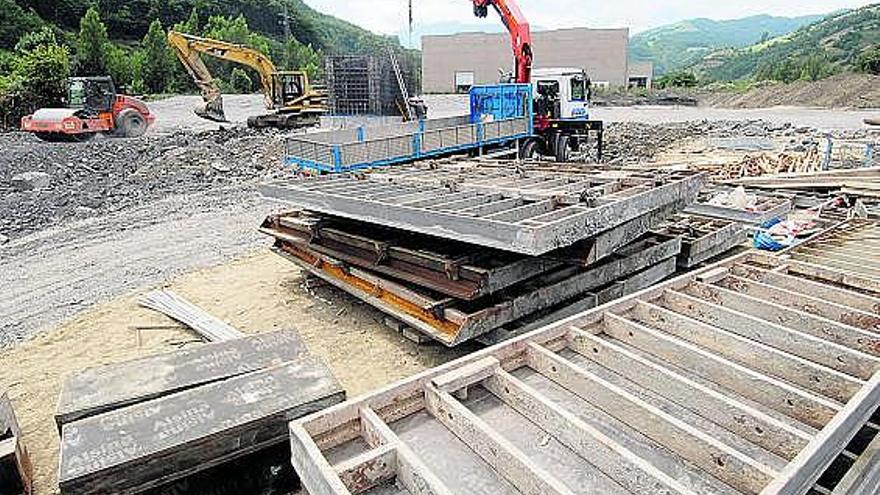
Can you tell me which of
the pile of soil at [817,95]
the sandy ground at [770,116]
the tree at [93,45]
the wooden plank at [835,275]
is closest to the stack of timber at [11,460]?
the wooden plank at [835,275]

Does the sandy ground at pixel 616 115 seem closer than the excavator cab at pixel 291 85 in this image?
No

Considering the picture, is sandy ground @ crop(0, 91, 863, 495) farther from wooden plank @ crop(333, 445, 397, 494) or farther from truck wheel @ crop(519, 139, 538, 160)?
truck wheel @ crop(519, 139, 538, 160)

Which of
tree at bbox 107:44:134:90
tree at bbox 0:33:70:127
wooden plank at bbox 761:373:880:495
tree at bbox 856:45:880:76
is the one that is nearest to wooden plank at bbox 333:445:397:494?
wooden plank at bbox 761:373:880:495

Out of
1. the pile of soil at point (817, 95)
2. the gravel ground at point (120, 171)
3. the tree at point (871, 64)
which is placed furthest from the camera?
the tree at point (871, 64)

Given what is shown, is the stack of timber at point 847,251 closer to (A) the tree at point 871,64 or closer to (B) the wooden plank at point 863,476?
(B) the wooden plank at point 863,476

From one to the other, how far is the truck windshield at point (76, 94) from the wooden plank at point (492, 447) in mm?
21841

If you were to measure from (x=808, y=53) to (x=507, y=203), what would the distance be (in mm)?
95603

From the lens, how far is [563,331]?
363 centimetres

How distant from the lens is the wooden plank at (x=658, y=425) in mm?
2316

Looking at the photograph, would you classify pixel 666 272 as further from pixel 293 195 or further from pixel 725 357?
pixel 293 195

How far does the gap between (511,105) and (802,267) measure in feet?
30.5

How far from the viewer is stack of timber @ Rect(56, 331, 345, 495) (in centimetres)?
294

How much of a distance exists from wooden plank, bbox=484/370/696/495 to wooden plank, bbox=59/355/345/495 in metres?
1.10

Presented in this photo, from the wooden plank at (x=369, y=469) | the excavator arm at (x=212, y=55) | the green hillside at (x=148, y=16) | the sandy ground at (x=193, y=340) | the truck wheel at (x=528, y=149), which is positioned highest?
the green hillside at (x=148, y=16)
